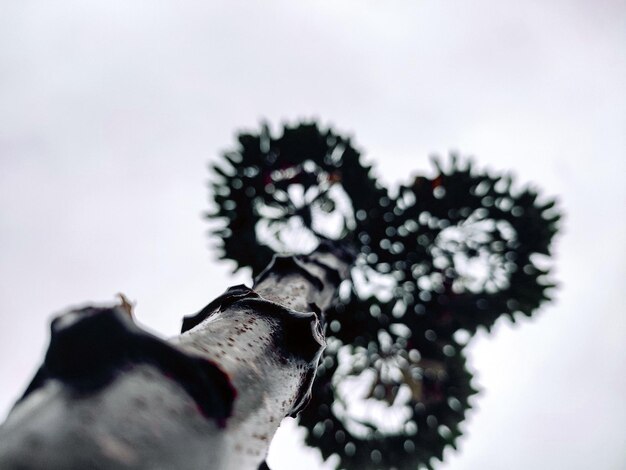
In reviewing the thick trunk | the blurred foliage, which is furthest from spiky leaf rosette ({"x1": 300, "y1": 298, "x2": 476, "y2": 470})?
the thick trunk

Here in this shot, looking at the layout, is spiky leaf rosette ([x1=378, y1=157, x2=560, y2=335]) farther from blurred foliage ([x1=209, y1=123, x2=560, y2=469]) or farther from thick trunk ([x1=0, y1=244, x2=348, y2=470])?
thick trunk ([x1=0, y1=244, x2=348, y2=470])

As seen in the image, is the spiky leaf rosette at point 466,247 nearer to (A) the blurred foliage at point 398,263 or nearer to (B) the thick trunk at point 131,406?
(A) the blurred foliage at point 398,263

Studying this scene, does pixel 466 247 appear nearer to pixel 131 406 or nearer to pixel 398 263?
pixel 398 263

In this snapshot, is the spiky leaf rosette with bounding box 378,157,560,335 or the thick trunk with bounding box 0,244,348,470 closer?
the thick trunk with bounding box 0,244,348,470

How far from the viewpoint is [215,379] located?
1106 mm

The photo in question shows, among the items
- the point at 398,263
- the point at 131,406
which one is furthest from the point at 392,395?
the point at 131,406

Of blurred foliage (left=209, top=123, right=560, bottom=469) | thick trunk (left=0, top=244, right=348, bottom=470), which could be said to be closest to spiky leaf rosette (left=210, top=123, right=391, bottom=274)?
blurred foliage (left=209, top=123, right=560, bottom=469)

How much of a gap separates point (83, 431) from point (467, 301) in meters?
6.48

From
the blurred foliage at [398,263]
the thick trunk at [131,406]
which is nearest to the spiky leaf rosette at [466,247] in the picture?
the blurred foliage at [398,263]

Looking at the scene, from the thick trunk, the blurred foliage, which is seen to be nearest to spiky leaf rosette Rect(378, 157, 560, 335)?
the blurred foliage

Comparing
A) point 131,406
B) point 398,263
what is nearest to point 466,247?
point 398,263

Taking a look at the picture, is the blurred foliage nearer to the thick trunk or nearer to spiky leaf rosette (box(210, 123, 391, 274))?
spiky leaf rosette (box(210, 123, 391, 274))

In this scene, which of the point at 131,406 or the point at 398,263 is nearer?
the point at 131,406

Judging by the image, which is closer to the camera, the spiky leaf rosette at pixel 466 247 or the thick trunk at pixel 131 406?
the thick trunk at pixel 131 406
